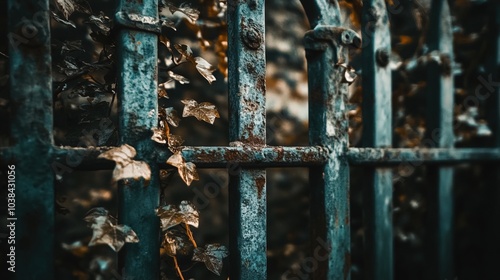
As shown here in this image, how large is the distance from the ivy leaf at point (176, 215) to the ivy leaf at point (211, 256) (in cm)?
9

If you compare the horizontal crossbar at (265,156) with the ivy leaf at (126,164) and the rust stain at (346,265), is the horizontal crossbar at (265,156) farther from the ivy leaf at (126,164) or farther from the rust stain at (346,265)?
the rust stain at (346,265)

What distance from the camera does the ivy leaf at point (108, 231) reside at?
784mm

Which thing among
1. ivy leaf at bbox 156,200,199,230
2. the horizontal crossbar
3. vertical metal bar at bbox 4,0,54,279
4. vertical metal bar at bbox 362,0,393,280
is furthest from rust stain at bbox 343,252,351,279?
vertical metal bar at bbox 4,0,54,279

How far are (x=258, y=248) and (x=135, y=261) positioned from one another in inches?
11.1

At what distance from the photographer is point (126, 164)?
31.6 inches

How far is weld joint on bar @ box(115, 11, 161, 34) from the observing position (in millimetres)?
856

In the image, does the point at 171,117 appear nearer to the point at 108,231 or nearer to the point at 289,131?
the point at 108,231

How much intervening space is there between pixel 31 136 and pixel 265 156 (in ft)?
1.61

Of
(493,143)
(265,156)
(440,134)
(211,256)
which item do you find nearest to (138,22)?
(265,156)

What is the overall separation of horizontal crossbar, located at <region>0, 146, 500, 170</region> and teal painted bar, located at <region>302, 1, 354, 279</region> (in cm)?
4

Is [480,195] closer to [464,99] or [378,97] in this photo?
[464,99]

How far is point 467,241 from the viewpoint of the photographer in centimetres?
191

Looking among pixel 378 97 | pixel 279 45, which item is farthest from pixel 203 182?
pixel 378 97

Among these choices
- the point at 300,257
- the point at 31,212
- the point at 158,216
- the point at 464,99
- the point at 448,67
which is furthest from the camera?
the point at 300,257
